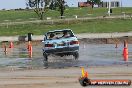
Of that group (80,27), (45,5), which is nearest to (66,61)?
(80,27)

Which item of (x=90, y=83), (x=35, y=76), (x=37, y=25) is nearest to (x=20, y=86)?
(x=35, y=76)

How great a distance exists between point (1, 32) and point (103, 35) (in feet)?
51.1

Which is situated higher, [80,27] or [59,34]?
[59,34]

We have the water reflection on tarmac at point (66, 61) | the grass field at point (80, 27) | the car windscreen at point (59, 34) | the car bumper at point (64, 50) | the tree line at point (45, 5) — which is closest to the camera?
the water reflection on tarmac at point (66, 61)

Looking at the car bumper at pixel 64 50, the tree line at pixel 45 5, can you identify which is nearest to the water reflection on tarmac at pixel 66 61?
the car bumper at pixel 64 50

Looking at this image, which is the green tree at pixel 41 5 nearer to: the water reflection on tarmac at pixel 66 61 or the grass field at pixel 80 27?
the grass field at pixel 80 27

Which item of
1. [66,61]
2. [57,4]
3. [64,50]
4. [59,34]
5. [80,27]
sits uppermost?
[59,34]

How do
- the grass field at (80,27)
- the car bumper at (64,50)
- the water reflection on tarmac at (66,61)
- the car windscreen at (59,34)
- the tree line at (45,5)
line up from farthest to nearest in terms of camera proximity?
the tree line at (45,5) < the grass field at (80,27) < the car windscreen at (59,34) < the car bumper at (64,50) < the water reflection on tarmac at (66,61)

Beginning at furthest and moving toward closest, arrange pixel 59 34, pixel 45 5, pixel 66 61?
pixel 45 5 → pixel 59 34 → pixel 66 61

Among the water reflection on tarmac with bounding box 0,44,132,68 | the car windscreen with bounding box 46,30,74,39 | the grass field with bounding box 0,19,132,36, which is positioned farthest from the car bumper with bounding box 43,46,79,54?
the grass field with bounding box 0,19,132,36

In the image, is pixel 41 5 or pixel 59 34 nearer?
pixel 59 34

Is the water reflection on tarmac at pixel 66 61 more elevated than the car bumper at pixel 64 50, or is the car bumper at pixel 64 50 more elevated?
the car bumper at pixel 64 50

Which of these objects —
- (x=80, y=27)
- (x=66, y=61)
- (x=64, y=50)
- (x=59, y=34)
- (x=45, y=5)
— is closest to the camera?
(x=66, y=61)

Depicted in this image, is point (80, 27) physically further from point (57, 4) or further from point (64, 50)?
point (64, 50)
